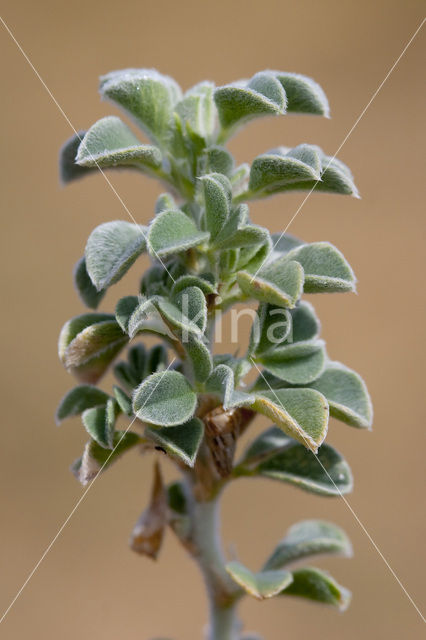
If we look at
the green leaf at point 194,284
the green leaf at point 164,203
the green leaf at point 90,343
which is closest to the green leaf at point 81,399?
the green leaf at point 90,343

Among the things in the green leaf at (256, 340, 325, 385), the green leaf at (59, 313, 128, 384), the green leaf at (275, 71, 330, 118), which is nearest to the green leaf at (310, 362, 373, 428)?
the green leaf at (256, 340, 325, 385)

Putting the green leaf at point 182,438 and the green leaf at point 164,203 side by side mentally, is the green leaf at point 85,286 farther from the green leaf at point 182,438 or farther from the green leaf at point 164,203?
the green leaf at point 182,438

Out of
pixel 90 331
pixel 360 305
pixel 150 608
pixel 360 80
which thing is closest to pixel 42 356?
pixel 150 608

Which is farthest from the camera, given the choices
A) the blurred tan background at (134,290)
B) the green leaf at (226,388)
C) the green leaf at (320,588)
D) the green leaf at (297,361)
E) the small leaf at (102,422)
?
the blurred tan background at (134,290)

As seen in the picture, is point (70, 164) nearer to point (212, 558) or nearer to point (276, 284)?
point (276, 284)

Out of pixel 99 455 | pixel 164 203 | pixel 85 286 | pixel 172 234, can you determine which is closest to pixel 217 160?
pixel 164 203

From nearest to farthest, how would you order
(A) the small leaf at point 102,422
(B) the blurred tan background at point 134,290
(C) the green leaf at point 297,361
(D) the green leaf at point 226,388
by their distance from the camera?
(D) the green leaf at point 226,388, (A) the small leaf at point 102,422, (C) the green leaf at point 297,361, (B) the blurred tan background at point 134,290

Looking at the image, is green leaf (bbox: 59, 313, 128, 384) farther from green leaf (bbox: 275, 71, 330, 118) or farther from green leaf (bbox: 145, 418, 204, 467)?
green leaf (bbox: 275, 71, 330, 118)
